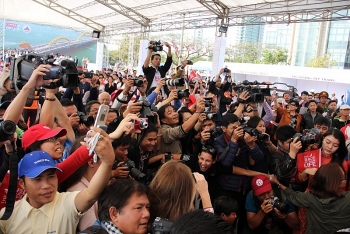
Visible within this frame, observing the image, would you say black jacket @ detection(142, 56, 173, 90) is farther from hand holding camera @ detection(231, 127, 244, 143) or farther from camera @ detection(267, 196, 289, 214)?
camera @ detection(267, 196, 289, 214)

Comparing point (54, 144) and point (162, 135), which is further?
point (162, 135)

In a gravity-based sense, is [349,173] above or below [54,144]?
below

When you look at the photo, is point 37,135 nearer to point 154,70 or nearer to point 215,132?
point 215,132

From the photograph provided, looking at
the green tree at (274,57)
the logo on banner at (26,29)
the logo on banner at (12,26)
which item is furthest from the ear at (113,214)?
the green tree at (274,57)

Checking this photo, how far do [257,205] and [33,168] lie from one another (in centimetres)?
177

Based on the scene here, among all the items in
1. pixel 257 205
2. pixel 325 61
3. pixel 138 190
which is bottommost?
pixel 257 205

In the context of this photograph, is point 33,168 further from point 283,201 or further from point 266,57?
point 266,57

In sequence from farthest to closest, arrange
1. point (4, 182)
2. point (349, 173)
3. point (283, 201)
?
point (349, 173) → point (283, 201) → point (4, 182)

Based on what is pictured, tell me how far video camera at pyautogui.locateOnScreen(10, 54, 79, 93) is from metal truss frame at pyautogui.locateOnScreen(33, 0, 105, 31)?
595 inches

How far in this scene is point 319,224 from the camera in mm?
2154

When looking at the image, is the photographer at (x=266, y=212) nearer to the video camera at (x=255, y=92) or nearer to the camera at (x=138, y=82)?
the video camera at (x=255, y=92)

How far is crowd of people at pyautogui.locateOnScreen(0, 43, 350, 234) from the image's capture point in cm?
130

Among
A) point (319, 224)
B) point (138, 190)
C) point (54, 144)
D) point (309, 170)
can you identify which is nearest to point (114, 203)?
point (138, 190)

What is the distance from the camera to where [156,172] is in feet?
6.59
